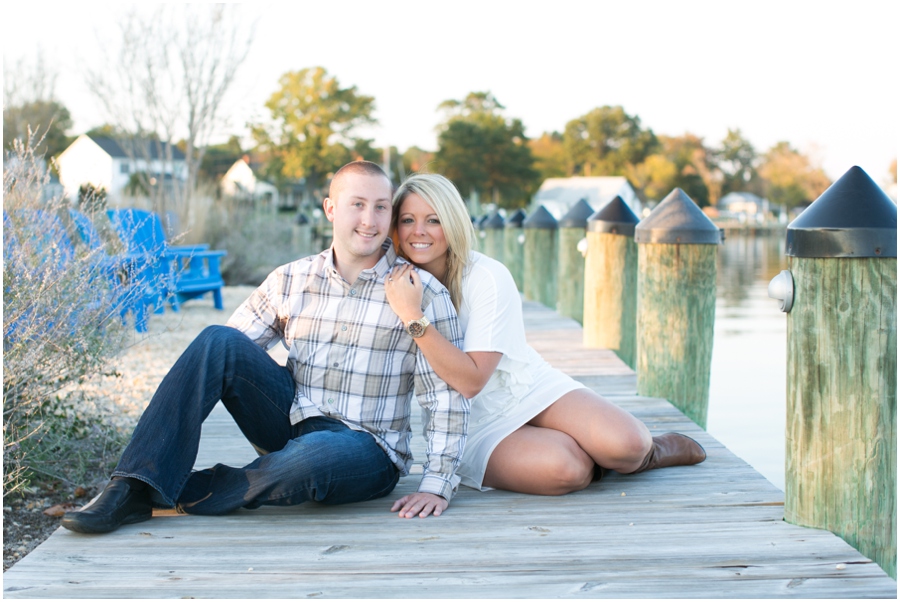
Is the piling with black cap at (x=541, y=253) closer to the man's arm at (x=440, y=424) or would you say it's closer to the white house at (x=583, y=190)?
the man's arm at (x=440, y=424)

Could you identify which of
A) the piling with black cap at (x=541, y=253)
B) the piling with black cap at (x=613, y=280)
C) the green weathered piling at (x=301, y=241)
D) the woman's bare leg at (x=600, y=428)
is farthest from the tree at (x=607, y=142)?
the woman's bare leg at (x=600, y=428)

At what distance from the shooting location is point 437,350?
114 inches

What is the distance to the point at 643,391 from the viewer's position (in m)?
4.85

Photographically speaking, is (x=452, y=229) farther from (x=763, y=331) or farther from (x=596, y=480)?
(x=763, y=331)

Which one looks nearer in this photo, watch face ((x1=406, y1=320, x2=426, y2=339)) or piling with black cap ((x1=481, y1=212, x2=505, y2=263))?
watch face ((x1=406, y1=320, x2=426, y2=339))

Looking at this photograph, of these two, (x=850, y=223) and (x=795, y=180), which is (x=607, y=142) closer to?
(x=795, y=180)

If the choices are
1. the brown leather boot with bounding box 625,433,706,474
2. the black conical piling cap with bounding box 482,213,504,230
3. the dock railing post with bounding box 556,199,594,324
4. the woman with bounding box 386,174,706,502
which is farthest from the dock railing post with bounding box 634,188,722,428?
the black conical piling cap with bounding box 482,213,504,230

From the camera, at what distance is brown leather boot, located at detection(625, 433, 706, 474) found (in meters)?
3.43

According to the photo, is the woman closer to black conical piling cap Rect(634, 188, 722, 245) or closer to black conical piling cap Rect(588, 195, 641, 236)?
black conical piling cap Rect(634, 188, 722, 245)

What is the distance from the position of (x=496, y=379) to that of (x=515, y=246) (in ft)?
29.3

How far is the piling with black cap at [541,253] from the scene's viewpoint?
996 cm

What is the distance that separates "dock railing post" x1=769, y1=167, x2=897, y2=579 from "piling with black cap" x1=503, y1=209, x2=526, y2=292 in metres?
9.17

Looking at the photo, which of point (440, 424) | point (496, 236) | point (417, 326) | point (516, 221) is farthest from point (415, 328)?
point (496, 236)

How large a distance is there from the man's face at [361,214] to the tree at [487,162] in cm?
6122
